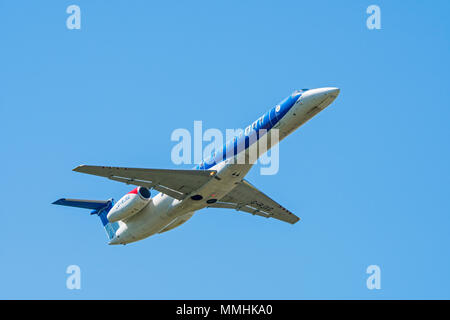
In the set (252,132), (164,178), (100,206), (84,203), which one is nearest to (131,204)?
(164,178)

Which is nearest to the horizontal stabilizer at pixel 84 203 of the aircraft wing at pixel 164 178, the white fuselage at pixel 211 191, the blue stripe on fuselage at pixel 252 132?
the white fuselage at pixel 211 191

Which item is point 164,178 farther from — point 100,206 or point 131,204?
point 100,206

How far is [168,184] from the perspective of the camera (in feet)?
115

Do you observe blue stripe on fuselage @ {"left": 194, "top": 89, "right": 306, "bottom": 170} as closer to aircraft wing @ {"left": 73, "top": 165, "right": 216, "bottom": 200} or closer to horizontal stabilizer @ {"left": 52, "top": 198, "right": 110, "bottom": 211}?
aircraft wing @ {"left": 73, "top": 165, "right": 216, "bottom": 200}

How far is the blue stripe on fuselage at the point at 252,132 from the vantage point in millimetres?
32219

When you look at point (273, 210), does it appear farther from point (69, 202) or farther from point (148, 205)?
point (69, 202)

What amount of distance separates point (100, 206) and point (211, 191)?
1145 centimetres

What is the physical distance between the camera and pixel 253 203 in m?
40.3

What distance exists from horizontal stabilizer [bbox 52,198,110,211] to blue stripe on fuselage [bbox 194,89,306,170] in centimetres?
1058

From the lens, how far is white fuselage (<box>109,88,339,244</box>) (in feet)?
103

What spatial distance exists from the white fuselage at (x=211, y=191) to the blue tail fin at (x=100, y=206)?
1122 millimetres

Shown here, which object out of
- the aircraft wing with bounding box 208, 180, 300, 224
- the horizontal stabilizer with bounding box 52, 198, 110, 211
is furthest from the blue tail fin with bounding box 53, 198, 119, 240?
the aircraft wing with bounding box 208, 180, 300, 224

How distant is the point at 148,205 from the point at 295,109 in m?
11.6

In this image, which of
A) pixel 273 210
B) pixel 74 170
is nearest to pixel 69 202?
pixel 74 170
